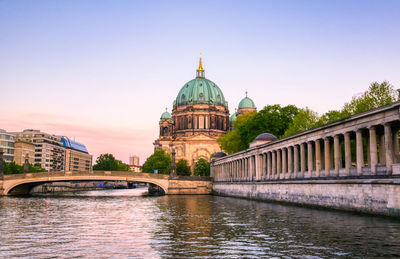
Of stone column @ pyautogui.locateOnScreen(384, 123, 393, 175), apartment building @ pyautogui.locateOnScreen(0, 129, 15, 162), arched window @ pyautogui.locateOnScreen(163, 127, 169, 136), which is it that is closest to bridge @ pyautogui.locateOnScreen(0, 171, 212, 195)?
apartment building @ pyautogui.locateOnScreen(0, 129, 15, 162)

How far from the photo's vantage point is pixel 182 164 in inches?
4938

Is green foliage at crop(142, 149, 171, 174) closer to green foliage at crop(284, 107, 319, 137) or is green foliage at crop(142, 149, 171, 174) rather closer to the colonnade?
the colonnade

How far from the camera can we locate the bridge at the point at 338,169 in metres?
27.4

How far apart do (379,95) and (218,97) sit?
108m

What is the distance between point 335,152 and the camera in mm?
35344

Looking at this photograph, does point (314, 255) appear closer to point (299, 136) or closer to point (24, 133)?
point (299, 136)

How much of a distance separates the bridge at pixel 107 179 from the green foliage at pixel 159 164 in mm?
41443

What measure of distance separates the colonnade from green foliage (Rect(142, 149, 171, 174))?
48194 mm

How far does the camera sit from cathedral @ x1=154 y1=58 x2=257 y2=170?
144 m

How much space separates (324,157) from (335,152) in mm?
6688

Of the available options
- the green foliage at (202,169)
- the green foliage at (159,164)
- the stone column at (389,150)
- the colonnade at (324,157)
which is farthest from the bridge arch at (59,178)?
the stone column at (389,150)

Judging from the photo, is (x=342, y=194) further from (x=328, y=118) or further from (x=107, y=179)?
(x=107, y=179)

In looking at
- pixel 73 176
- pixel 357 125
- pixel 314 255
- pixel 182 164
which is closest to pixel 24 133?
pixel 182 164

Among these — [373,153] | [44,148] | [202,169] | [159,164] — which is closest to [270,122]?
[373,153]
